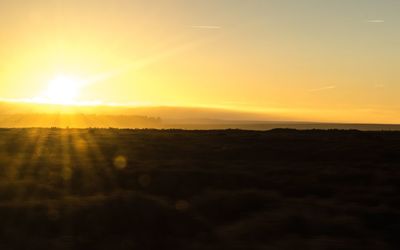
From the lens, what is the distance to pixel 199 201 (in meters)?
15.2

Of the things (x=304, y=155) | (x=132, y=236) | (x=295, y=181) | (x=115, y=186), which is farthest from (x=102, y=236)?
(x=304, y=155)

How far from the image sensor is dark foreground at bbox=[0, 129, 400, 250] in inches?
411

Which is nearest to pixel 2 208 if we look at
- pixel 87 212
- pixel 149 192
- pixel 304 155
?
pixel 87 212

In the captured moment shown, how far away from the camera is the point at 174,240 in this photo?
10.4 metres

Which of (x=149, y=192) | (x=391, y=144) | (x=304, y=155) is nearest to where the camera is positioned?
(x=149, y=192)

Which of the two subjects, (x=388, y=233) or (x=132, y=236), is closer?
(x=132, y=236)

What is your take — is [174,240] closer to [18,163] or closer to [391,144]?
[18,163]

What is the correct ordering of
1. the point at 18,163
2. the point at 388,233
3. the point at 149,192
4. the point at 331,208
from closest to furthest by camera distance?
1. the point at 388,233
2. the point at 331,208
3. the point at 149,192
4. the point at 18,163

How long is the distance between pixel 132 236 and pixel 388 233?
5554 millimetres

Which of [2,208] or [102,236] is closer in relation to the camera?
[102,236]

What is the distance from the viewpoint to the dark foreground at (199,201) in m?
10.4

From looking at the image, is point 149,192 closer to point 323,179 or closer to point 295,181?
point 295,181

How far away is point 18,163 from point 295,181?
1446cm

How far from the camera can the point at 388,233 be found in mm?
11445
